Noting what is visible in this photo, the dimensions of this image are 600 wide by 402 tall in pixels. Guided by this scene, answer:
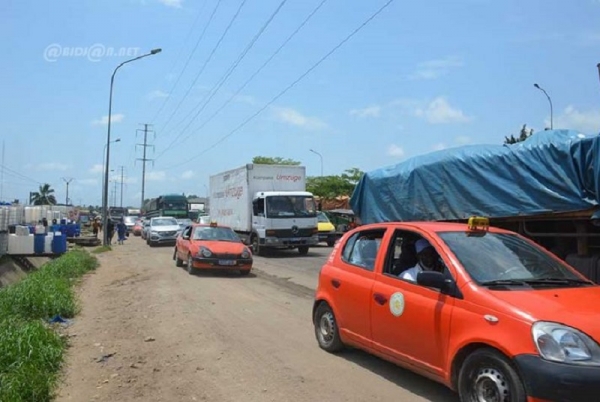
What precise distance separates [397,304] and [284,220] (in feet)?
59.4

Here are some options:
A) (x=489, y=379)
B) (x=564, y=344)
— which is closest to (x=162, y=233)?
(x=489, y=379)

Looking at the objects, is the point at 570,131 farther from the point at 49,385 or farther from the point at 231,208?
the point at 231,208

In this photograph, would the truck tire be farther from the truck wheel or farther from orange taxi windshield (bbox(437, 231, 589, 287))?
orange taxi windshield (bbox(437, 231, 589, 287))

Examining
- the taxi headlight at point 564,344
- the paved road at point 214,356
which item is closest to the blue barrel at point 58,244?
the paved road at point 214,356

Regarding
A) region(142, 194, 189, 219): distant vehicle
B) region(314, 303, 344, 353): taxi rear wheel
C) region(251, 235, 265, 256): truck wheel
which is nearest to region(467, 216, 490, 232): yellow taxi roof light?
region(314, 303, 344, 353): taxi rear wheel

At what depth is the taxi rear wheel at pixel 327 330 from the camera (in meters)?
6.77

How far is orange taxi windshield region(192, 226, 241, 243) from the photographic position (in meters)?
17.1

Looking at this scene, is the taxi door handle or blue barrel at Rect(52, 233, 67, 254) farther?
blue barrel at Rect(52, 233, 67, 254)

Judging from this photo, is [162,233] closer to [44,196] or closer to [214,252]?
[214,252]

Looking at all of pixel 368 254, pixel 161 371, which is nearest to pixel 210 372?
pixel 161 371

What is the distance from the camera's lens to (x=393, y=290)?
221 inches

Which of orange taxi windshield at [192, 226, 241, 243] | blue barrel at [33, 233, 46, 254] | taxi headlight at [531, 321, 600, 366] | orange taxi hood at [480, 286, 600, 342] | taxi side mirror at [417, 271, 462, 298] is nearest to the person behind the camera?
taxi headlight at [531, 321, 600, 366]

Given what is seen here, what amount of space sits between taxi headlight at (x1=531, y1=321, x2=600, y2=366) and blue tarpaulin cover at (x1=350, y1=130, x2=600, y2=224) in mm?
3646

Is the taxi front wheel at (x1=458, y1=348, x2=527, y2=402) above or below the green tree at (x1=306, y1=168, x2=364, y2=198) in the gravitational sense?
below
